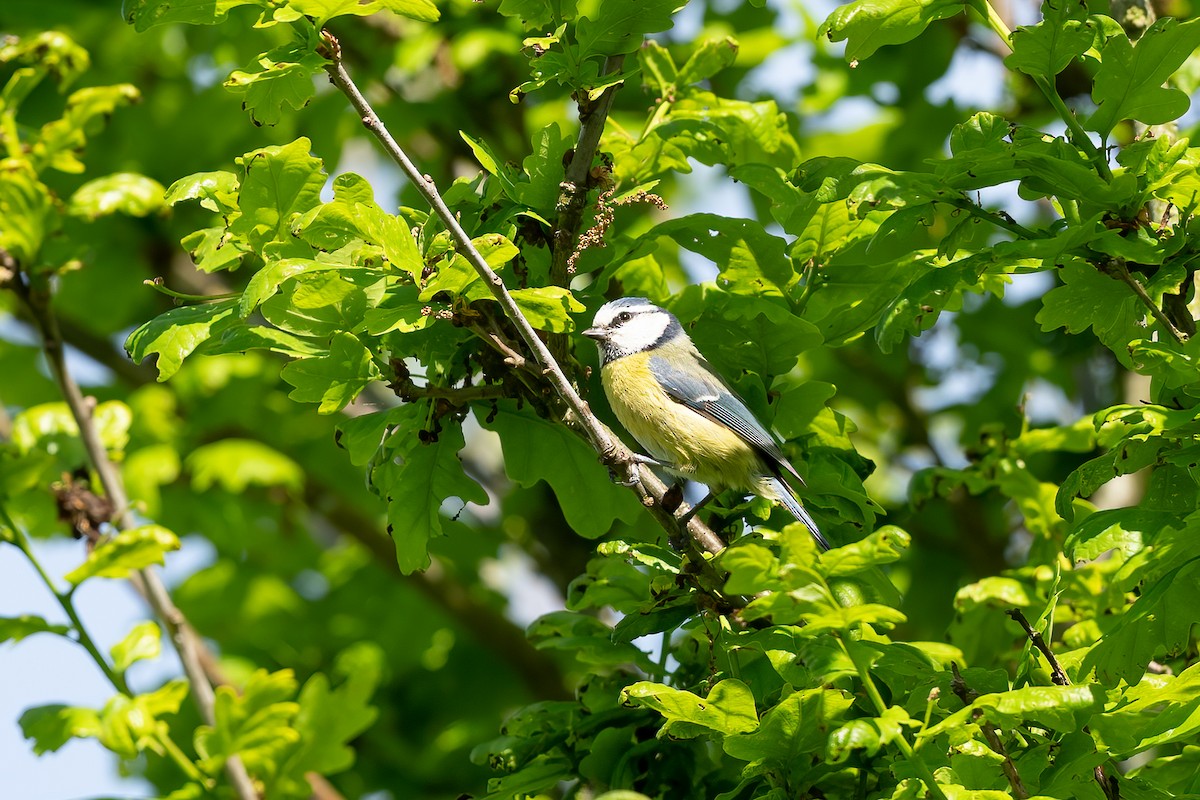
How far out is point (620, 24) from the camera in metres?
2.79

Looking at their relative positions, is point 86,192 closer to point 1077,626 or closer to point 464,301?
point 464,301

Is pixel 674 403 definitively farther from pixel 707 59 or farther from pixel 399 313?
pixel 399 313

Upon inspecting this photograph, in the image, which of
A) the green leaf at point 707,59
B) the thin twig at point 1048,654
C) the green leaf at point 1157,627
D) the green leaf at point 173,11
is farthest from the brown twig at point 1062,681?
the green leaf at point 173,11

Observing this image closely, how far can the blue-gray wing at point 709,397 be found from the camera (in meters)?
3.39

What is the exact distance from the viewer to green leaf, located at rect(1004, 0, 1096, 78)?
2479mm

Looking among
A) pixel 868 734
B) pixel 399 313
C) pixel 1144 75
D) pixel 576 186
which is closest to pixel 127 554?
pixel 399 313

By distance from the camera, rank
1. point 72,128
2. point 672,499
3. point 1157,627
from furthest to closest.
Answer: point 72,128
point 672,499
point 1157,627

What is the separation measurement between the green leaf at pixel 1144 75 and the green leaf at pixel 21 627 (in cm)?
313

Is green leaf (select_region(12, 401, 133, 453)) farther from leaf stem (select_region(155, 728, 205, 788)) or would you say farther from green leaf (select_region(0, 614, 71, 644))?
leaf stem (select_region(155, 728, 205, 788))

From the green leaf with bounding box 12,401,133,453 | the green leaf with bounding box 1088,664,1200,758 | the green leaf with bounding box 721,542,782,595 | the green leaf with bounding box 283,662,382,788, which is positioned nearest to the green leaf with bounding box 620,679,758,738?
the green leaf with bounding box 721,542,782,595

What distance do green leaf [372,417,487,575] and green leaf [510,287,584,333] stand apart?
1.58 feet

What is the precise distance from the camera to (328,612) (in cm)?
643

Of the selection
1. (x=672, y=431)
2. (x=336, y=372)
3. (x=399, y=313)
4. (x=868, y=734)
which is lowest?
(x=672, y=431)

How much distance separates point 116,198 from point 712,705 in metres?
2.95
